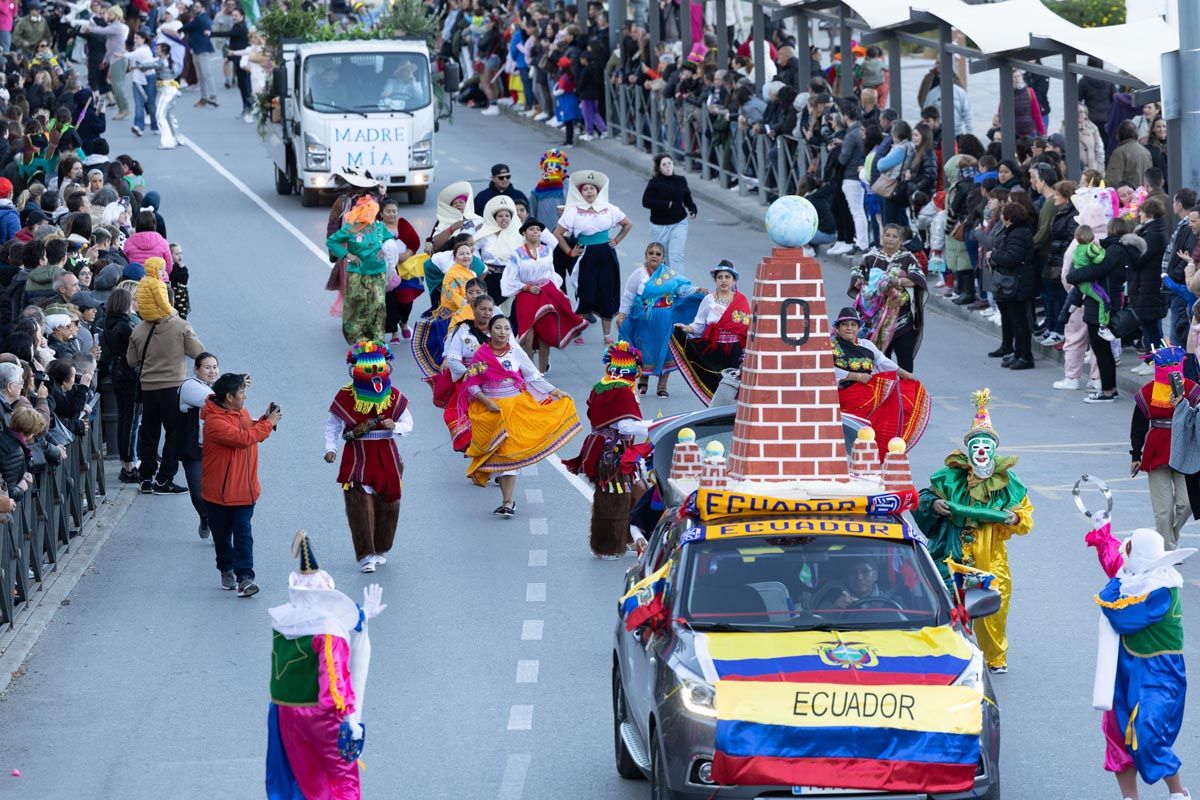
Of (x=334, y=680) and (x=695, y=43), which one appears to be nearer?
(x=334, y=680)

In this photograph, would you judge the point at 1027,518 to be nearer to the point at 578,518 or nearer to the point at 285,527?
the point at 578,518

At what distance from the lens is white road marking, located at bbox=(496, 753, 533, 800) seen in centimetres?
1091

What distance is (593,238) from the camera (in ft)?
75.5

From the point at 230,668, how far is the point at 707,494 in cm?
425

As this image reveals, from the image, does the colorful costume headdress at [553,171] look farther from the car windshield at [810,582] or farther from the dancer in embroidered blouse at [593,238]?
the car windshield at [810,582]

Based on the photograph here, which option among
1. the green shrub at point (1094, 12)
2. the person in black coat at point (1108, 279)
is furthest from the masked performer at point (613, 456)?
the green shrub at point (1094, 12)

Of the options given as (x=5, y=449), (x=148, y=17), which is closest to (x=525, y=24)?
(x=148, y=17)

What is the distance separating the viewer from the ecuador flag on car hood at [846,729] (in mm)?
9273

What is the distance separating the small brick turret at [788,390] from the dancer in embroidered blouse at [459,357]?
6.11m

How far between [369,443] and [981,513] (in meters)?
4.68

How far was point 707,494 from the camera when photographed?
10.4m

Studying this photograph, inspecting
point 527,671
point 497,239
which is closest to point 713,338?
point 497,239

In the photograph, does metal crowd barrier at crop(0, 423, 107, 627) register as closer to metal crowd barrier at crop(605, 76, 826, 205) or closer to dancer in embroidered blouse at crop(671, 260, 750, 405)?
dancer in embroidered blouse at crop(671, 260, 750, 405)

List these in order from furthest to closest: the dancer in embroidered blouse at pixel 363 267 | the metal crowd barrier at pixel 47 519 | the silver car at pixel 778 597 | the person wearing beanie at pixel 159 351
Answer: the dancer in embroidered blouse at pixel 363 267 < the person wearing beanie at pixel 159 351 < the metal crowd barrier at pixel 47 519 < the silver car at pixel 778 597
